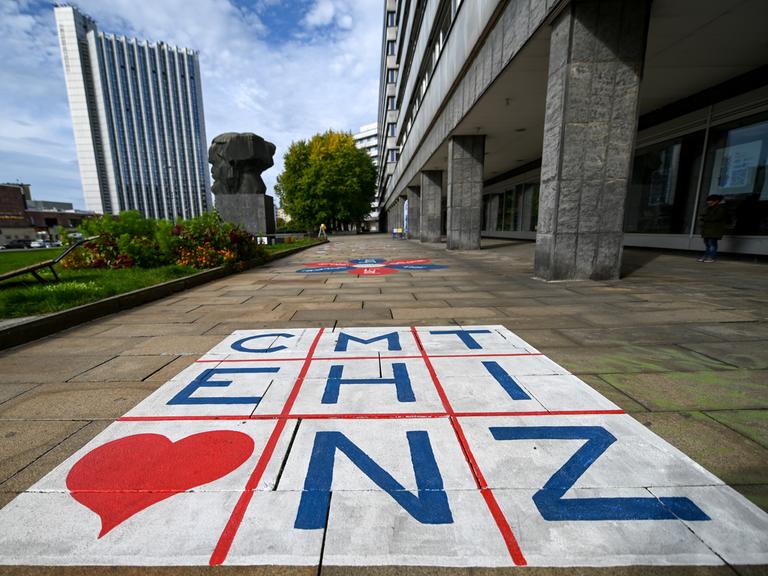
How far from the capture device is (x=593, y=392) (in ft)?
8.99

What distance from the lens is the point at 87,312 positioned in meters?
5.15

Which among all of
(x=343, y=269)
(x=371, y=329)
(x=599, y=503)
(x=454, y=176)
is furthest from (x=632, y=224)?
(x=599, y=503)

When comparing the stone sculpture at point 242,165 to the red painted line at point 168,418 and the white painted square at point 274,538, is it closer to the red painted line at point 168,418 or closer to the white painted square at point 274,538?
the red painted line at point 168,418

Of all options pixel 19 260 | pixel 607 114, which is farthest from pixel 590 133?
pixel 19 260

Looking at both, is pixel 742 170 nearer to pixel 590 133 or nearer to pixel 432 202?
pixel 590 133

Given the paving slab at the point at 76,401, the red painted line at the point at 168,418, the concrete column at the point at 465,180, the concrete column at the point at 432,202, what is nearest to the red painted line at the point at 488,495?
the red painted line at the point at 168,418

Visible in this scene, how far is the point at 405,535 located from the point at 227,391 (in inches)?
77.2

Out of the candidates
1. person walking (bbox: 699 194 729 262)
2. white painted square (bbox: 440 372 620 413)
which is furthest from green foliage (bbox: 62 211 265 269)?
person walking (bbox: 699 194 729 262)

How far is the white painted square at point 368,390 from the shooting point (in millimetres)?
2553

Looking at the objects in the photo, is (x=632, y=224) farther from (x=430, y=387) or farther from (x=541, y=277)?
(x=430, y=387)

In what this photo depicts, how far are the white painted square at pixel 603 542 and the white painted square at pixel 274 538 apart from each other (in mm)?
897

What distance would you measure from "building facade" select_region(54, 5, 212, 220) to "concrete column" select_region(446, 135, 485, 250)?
4520 inches

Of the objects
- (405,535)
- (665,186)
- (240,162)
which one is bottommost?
(405,535)

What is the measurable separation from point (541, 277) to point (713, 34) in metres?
6.36
